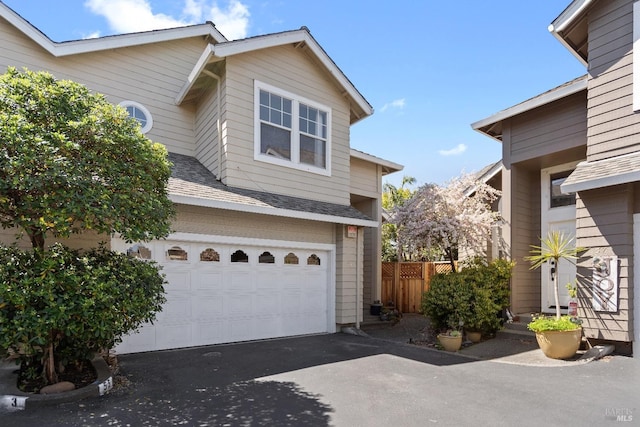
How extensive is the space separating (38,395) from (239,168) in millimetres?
5350

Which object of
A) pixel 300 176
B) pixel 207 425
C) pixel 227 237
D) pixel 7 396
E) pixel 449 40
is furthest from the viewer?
pixel 449 40

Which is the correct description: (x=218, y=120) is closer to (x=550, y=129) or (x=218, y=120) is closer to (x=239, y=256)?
(x=239, y=256)

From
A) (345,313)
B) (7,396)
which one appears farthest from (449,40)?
(7,396)

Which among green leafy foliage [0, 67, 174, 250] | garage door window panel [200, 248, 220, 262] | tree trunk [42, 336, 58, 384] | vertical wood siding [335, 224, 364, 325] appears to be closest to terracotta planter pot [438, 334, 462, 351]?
vertical wood siding [335, 224, 364, 325]

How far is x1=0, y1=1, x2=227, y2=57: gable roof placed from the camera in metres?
8.05

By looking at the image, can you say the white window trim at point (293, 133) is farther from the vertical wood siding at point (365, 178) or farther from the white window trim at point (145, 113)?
the white window trim at point (145, 113)

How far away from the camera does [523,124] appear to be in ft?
32.1

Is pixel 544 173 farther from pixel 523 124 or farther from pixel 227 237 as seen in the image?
pixel 227 237

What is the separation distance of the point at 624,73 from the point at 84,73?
36.0ft

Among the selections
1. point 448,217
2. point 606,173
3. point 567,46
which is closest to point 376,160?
point 448,217

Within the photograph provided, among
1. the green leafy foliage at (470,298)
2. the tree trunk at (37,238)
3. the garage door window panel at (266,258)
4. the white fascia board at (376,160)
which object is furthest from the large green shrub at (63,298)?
the white fascia board at (376,160)

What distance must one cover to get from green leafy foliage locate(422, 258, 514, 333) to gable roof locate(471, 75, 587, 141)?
141 inches

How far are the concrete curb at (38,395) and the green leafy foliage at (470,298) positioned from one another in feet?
20.9

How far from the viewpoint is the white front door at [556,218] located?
9.41m
